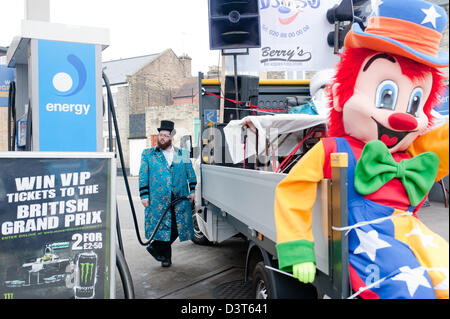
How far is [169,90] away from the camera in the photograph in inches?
1277

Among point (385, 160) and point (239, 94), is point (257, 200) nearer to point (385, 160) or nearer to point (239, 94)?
point (385, 160)

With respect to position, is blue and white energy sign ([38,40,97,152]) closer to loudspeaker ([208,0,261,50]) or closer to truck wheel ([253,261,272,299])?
truck wheel ([253,261,272,299])

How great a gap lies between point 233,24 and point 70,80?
292 cm

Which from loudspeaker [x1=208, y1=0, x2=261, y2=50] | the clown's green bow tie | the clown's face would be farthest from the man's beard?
the clown's green bow tie

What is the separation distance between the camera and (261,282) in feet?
9.33

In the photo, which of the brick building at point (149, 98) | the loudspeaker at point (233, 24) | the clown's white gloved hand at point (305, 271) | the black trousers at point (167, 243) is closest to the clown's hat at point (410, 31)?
the clown's white gloved hand at point (305, 271)

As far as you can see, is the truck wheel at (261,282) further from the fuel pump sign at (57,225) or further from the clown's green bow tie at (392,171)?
the clown's green bow tie at (392,171)

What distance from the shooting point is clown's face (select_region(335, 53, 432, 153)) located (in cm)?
188

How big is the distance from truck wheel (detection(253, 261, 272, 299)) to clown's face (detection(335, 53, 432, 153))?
121cm

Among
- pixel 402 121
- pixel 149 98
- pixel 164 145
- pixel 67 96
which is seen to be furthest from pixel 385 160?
pixel 149 98

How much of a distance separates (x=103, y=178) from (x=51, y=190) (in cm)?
31

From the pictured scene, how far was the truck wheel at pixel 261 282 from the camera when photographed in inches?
105

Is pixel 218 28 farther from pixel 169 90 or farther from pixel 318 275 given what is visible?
pixel 169 90
